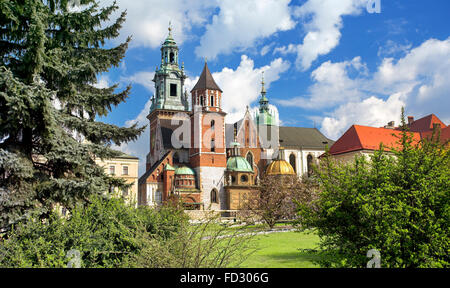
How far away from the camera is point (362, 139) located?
169ft

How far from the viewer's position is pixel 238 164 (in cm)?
5291

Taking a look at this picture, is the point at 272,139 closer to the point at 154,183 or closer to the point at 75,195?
the point at 154,183

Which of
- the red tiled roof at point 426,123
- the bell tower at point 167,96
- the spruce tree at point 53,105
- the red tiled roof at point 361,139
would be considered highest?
the bell tower at point 167,96

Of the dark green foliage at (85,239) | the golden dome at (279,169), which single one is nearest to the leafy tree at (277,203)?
the golden dome at (279,169)

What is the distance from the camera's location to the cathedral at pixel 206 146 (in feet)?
166

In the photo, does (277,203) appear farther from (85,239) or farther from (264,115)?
(264,115)

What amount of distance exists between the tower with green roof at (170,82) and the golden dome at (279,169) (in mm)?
19532

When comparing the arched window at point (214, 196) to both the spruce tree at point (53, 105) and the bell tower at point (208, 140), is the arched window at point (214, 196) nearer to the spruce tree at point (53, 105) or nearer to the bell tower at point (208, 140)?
the bell tower at point (208, 140)

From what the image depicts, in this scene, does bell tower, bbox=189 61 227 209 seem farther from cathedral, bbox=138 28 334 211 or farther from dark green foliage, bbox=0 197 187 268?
dark green foliage, bbox=0 197 187 268

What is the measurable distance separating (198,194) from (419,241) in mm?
43670

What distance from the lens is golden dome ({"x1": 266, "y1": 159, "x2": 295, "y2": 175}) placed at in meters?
51.7

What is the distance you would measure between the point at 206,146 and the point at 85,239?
44.1 metres
